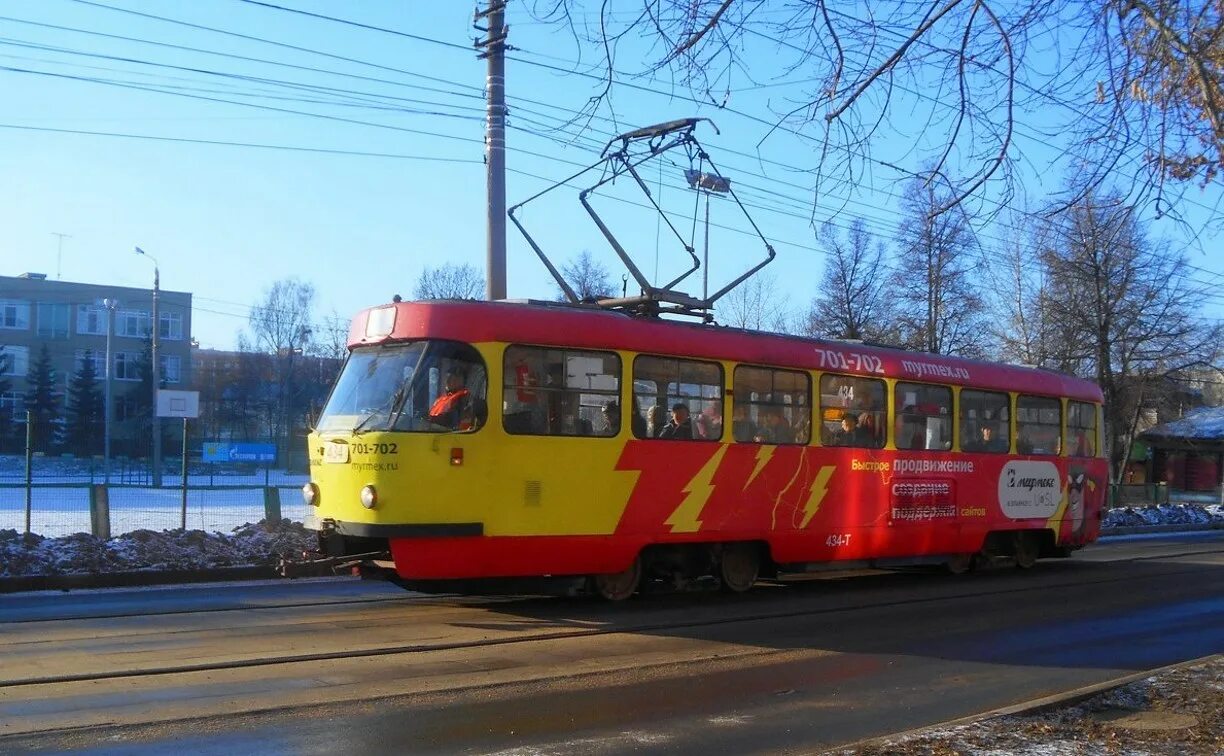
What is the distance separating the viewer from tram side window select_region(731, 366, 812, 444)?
1342 cm

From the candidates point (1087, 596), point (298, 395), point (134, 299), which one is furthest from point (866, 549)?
point (134, 299)

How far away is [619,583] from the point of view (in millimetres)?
12633

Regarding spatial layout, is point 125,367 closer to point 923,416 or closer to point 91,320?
point 91,320

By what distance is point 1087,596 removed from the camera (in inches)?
585

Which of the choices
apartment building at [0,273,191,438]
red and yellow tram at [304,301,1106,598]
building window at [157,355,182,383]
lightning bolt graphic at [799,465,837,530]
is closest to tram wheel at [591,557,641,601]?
red and yellow tram at [304,301,1106,598]

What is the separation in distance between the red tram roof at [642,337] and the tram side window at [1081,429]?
8.77 ft

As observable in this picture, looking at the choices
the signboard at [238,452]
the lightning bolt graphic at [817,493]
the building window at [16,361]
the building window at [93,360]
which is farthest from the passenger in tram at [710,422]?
the building window at [16,361]

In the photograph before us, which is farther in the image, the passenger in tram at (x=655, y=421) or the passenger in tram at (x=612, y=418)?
the passenger in tram at (x=655, y=421)

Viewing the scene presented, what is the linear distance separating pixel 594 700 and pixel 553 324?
15.0ft

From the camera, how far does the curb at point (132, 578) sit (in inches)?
543

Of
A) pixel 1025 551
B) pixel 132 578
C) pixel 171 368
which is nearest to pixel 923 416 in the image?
pixel 1025 551

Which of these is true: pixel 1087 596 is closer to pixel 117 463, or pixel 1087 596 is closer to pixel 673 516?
pixel 673 516

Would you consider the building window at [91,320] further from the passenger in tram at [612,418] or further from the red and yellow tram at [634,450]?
the passenger in tram at [612,418]

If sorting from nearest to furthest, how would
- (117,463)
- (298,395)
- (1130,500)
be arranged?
(117,463) → (1130,500) → (298,395)
